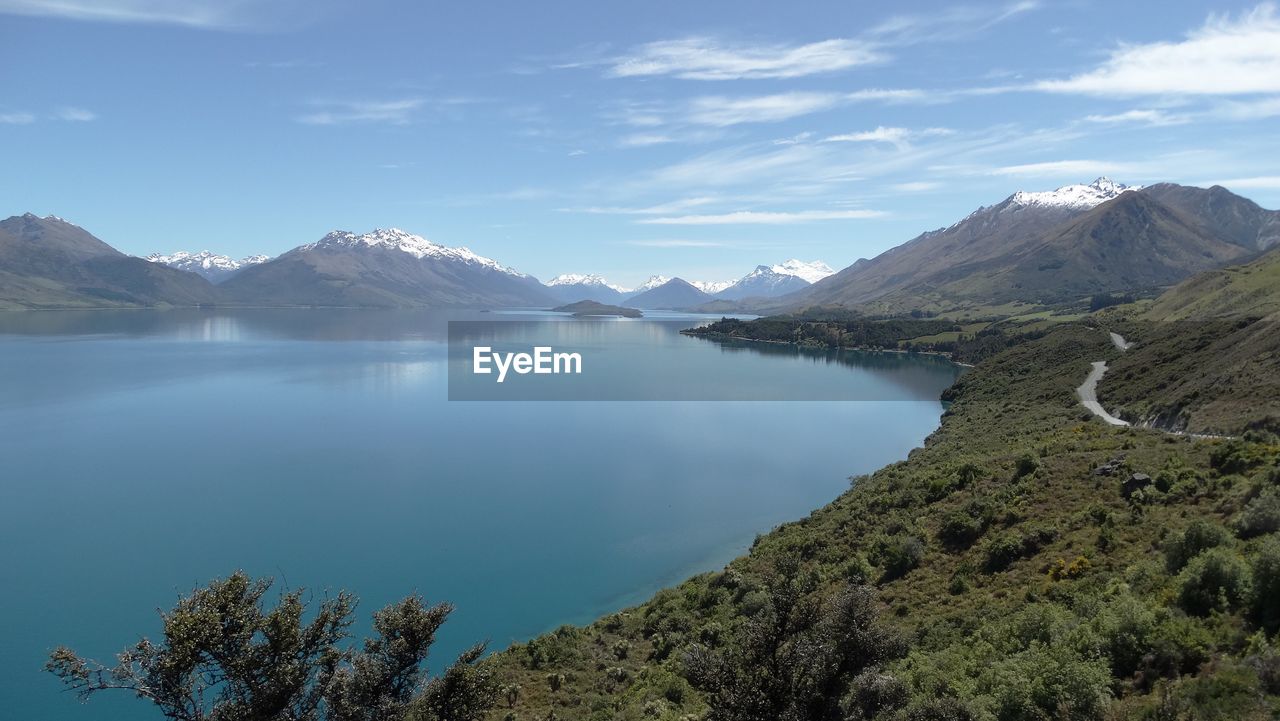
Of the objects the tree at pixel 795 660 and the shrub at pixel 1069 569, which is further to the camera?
the shrub at pixel 1069 569

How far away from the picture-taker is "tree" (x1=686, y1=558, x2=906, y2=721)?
14.3 meters

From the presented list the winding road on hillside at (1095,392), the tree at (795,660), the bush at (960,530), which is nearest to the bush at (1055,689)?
the tree at (795,660)

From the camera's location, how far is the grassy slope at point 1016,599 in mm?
14062

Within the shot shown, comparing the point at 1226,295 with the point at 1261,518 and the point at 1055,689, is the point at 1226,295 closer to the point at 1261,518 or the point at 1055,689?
the point at 1261,518

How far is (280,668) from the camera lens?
15141mm

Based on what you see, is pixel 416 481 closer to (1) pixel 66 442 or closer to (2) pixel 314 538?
(2) pixel 314 538

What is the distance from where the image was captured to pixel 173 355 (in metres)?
155

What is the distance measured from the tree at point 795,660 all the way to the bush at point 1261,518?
11854 millimetres

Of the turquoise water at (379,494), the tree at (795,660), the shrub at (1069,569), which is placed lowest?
the turquoise water at (379,494)

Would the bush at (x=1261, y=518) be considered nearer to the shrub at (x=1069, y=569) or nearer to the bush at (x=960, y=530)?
the shrub at (x=1069, y=569)

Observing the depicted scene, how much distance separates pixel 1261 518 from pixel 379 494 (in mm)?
53935

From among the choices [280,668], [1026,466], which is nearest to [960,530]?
[1026,466]

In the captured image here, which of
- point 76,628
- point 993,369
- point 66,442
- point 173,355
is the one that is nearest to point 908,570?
point 76,628

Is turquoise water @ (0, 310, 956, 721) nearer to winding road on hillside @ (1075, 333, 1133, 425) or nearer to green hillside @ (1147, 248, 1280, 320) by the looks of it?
winding road on hillside @ (1075, 333, 1133, 425)
